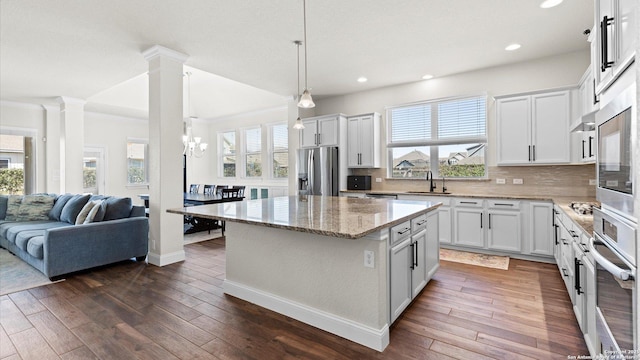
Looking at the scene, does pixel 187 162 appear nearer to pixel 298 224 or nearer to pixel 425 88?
pixel 425 88

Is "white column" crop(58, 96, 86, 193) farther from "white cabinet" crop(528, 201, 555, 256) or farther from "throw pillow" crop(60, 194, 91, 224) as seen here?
"white cabinet" crop(528, 201, 555, 256)

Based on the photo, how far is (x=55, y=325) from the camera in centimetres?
241

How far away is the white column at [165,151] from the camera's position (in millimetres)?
3848

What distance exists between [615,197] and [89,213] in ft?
16.5

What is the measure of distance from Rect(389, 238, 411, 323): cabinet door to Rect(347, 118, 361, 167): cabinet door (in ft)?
11.0

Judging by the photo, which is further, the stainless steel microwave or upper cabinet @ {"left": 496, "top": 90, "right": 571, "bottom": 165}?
upper cabinet @ {"left": 496, "top": 90, "right": 571, "bottom": 165}

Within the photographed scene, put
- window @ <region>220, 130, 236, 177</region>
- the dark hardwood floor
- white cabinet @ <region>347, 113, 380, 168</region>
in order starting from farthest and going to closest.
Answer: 1. window @ <region>220, 130, 236, 177</region>
2. white cabinet @ <region>347, 113, 380, 168</region>
3. the dark hardwood floor

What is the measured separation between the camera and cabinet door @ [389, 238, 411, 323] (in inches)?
89.6

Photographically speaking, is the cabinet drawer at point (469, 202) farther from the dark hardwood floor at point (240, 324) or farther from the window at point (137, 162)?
the window at point (137, 162)

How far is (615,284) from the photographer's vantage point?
130cm

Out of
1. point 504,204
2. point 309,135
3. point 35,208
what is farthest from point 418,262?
point 35,208

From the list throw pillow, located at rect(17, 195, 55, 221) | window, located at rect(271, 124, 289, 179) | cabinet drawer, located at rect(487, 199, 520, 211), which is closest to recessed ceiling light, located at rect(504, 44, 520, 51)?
cabinet drawer, located at rect(487, 199, 520, 211)

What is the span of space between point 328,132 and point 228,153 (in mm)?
4361

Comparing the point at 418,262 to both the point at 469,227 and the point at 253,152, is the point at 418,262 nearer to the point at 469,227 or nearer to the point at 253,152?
the point at 469,227
